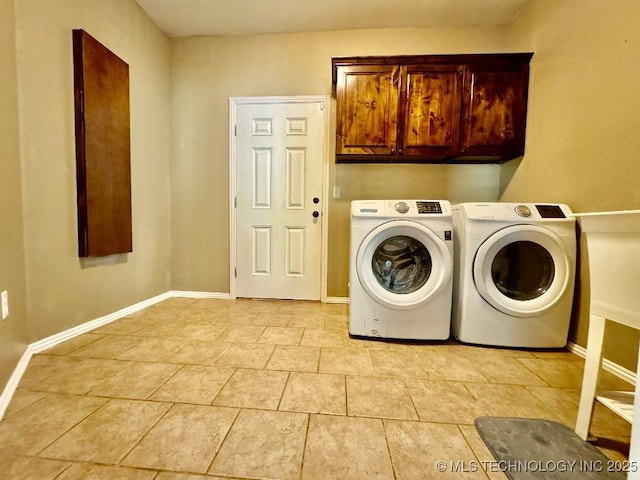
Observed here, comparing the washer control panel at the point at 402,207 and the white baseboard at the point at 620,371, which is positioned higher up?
the washer control panel at the point at 402,207

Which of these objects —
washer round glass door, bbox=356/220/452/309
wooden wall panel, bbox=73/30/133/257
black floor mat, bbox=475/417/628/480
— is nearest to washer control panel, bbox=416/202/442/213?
washer round glass door, bbox=356/220/452/309

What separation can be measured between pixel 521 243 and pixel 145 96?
3.19 metres

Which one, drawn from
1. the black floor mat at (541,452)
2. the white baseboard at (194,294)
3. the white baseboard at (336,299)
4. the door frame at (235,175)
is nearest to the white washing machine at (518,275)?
the black floor mat at (541,452)

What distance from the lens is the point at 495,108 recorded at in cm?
213

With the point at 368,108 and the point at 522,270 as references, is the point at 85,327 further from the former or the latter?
the point at 522,270

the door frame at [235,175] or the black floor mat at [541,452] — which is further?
the door frame at [235,175]

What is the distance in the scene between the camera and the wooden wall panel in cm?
172

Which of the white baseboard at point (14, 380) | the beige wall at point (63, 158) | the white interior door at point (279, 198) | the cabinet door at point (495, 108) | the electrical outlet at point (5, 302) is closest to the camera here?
the white baseboard at point (14, 380)

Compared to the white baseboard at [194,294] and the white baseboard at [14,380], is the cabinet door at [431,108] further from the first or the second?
the white baseboard at [14,380]

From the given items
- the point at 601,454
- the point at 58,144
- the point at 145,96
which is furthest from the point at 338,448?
the point at 145,96

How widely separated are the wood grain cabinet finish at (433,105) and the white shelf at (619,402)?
1.76 m

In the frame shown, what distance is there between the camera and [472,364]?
1.53m

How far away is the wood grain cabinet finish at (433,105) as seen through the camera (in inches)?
83.4

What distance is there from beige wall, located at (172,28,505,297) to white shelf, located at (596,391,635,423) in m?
1.83
